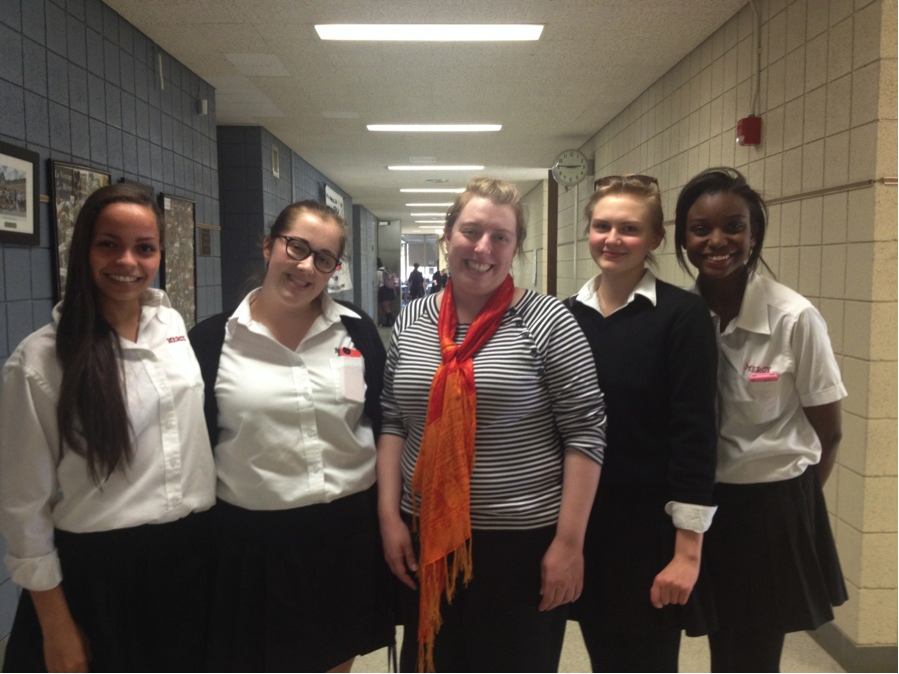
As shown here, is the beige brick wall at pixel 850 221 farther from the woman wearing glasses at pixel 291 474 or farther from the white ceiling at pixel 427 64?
the woman wearing glasses at pixel 291 474

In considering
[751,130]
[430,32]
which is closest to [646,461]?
[751,130]

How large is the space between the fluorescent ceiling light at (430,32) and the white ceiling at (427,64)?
0.24 feet

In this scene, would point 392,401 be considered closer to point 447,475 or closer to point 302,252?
point 447,475

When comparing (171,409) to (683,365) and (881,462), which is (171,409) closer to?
(683,365)

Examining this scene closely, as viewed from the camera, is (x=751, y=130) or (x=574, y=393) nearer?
(x=574, y=393)

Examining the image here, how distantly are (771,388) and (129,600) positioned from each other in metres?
1.45

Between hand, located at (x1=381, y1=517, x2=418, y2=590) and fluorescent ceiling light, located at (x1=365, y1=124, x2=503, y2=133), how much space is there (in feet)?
16.2

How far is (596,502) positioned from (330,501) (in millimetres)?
598

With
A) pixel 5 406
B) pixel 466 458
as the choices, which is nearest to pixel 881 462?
pixel 466 458

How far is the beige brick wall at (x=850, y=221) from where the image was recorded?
2104mm

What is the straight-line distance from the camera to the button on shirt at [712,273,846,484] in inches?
55.8

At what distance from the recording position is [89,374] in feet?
3.98

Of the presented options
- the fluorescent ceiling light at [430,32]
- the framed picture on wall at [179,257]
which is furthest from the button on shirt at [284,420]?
the framed picture on wall at [179,257]

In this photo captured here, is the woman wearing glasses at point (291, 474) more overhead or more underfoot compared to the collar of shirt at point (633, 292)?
more underfoot
